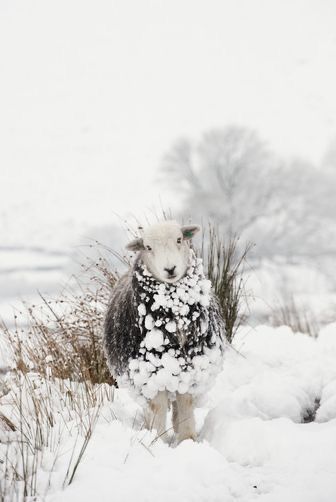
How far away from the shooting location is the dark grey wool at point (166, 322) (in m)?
2.61

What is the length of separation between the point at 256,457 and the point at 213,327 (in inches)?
27.7

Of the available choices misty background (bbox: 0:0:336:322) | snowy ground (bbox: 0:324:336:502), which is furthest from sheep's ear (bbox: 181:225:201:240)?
misty background (bbox: 0:0:336:322)

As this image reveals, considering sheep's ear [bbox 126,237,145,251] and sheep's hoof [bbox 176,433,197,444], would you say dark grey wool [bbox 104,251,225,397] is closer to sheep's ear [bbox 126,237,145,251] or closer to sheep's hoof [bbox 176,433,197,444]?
sheep's ear [bbox 126,237,145,251]

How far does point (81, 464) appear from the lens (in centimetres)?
208

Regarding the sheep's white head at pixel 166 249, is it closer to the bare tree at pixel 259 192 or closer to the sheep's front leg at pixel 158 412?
the sheep's front leg at pixel 158 412

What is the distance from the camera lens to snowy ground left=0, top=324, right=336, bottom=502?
6.33 ft

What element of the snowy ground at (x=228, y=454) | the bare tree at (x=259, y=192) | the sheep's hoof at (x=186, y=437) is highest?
the bare tree at (x=259, y=192)

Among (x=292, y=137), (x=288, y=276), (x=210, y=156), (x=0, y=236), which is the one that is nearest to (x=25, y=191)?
(x=0, y=236)

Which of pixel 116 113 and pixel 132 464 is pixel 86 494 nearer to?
pixel 132 464

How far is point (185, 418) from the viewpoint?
8.83 ft

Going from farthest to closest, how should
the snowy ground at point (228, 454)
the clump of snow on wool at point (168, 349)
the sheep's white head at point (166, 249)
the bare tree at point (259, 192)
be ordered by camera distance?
the bare tree at point (259, 192)
the clump of snow on wool at point (168, 349)
the sheep's white head at point (166, 249)
the snowy ground at point (228, 454)

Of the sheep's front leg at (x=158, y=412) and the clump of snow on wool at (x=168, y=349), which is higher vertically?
the clump of snow on wool at (x=168, y=349)

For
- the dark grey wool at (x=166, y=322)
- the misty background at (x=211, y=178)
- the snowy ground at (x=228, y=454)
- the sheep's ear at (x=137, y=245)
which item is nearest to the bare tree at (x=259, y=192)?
the misty background at (x=211, y=178)

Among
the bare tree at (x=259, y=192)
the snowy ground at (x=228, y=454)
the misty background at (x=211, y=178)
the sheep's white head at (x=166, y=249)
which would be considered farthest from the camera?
the bare tree at (x=259, y=192)
